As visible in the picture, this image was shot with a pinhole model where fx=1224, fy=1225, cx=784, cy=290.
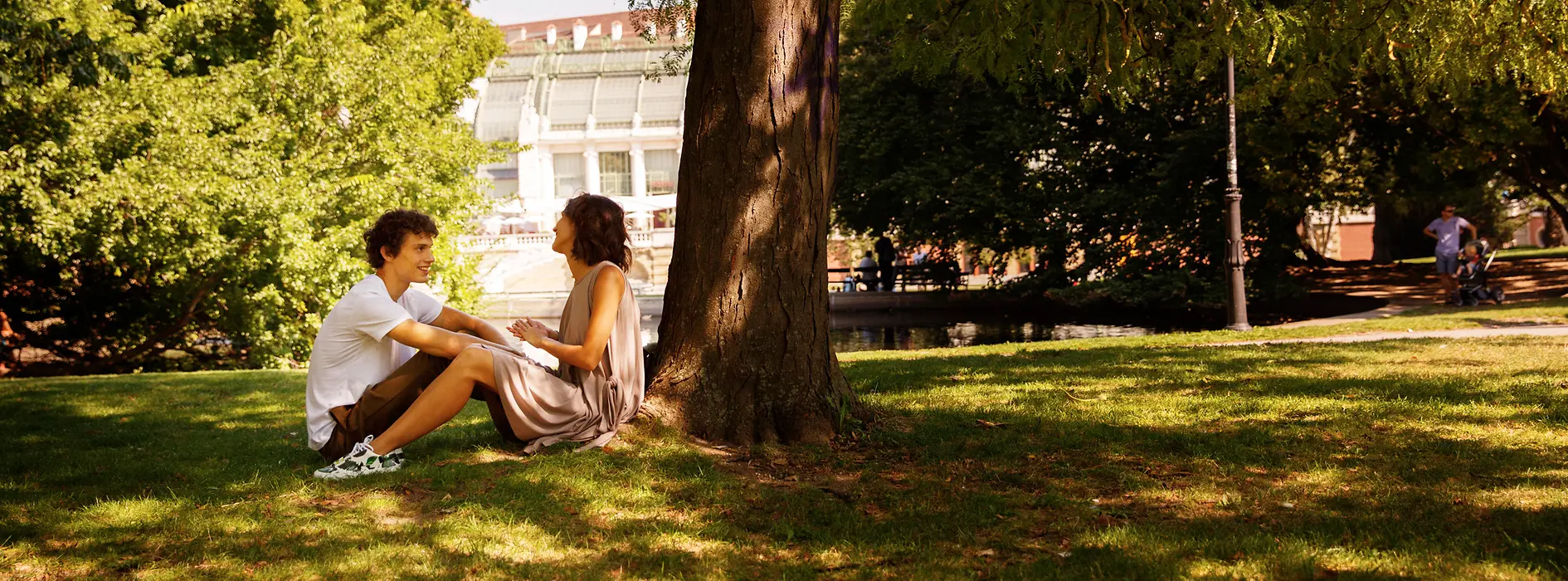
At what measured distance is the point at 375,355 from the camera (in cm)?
535

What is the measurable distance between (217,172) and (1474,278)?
17490 mm

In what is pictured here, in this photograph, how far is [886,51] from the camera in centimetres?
2505

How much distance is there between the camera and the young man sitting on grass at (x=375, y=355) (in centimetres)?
515

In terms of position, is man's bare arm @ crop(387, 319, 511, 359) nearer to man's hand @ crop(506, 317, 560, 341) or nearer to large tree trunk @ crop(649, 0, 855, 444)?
man's hand @ crop(506, 317, 560, 341)

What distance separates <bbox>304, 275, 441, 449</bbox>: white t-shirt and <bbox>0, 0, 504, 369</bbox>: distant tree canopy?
379 inches

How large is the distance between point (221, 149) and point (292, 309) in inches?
124

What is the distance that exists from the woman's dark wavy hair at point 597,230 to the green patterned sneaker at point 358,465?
120cm

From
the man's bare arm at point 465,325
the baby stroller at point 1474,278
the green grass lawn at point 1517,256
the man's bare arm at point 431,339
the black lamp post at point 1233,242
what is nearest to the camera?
the man's bare arm at point 431,339

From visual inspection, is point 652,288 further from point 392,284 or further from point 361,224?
point 392,284

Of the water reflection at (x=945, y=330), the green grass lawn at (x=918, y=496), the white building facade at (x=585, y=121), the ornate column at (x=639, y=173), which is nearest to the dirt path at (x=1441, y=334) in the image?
the green grass lawn at (x=918, y=496)

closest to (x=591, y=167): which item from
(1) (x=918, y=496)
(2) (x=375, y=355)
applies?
(2) (x=375, y=355)

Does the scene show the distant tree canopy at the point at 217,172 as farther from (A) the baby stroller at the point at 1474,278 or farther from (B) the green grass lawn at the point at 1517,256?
(B) the green grass lawn at the point at 1517,256

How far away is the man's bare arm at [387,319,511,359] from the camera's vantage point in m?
5.09

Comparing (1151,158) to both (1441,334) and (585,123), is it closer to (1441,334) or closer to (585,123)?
(1441,334)
